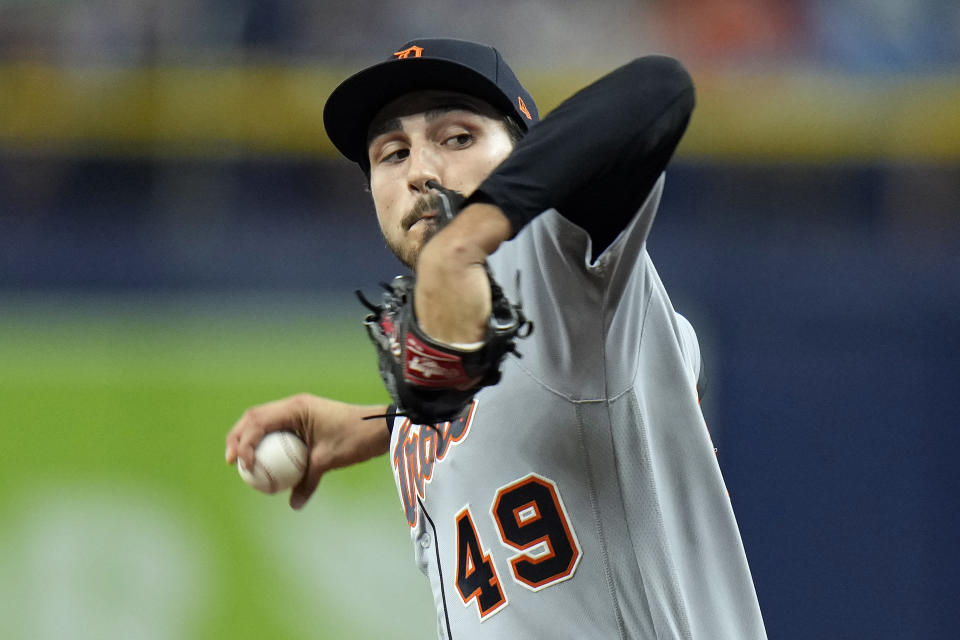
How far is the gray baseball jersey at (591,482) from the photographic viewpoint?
142 cm

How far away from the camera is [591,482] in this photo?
1.48 m

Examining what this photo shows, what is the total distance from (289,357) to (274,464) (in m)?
2.25

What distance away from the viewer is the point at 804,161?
5176 millimetres

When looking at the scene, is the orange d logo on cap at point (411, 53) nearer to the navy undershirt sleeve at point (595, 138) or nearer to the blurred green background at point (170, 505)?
the navy undershirt sleeve at point (595, 138)

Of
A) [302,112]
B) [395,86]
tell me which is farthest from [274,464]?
[302,112]

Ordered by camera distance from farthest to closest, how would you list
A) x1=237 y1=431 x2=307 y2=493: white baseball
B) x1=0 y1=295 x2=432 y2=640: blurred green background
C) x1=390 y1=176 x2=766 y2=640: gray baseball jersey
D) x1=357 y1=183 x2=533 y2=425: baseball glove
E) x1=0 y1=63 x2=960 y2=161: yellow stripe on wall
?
x1=0 y1=63 x2=960 y2=161: yellow stripe on wall < x1=0 y1=295 x2=432 y2=640: blurred green background < x1=237 y1=431 x2=307 y2=493: white baseball < x1=390 y1=176 x2=766 y2=640: gray baseball jersey < x1=357 y1=183 x2=533 y2=425: baseball glove

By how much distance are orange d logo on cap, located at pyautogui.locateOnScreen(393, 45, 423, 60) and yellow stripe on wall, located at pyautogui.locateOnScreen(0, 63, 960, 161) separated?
10.9ft

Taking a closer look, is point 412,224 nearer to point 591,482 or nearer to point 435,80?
point 435,80

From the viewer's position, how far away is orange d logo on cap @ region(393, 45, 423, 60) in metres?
1.74

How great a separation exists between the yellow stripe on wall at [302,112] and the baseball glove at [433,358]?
13.0 feet

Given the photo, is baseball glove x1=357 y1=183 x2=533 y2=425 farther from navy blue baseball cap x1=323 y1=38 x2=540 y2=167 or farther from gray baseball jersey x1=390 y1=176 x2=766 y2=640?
navy blue baseball cap x1=323 y1=38 x2=540 y2=167

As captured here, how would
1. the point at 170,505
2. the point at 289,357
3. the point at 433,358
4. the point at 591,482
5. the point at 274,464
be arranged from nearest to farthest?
the point at 433,358 → the point at 591,482 → the point at 274,464 → the point at 170,505 → the point at 289,357

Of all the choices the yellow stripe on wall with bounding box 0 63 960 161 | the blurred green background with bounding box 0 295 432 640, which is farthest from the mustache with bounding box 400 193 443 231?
the yellow stripe on wall with bounding box 0 63 960 161

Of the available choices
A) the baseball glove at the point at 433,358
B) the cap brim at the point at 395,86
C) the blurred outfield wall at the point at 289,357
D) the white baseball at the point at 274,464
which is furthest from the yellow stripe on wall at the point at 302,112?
the baseball glove at the point at 433,358
